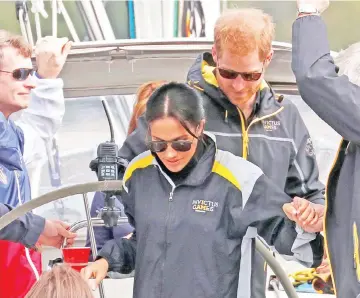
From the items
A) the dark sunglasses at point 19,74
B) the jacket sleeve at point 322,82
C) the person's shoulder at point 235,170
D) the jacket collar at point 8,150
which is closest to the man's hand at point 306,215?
the person's shoulder at point 235,170

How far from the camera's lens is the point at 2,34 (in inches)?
105

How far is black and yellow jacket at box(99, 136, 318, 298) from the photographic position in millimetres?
1864

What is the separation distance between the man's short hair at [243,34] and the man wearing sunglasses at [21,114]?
0.81m

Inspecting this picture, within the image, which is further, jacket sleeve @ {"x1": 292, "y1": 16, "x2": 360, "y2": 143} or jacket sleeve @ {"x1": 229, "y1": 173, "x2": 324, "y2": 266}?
jacket sleeve @ {"x1": 229, "y1": 173, "x2": 324, "y2": 266}

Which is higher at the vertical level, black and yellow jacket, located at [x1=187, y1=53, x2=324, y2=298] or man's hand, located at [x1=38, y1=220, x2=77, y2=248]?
black and yellow jacket, located at [x1=187, y1=53, x2=324, y2=298]

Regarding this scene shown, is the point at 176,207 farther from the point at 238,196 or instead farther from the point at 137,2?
the point at 137,2

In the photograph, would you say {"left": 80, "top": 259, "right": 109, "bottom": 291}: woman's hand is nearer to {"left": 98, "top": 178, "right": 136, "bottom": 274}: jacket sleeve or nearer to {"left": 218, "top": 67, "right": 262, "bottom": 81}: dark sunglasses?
{"left": 98, "top": 178, "right": 136, "bottom": 274}: jacket sleeve

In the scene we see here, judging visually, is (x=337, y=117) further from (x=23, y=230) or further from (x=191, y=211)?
(x=23, y=230)

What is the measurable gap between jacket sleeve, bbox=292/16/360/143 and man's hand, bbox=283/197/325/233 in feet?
0.80

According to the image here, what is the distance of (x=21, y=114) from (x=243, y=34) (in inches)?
49.0

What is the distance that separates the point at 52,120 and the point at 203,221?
1.30m

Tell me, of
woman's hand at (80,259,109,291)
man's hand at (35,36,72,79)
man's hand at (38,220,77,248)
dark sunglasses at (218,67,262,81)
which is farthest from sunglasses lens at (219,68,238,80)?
man's hand at (35,36,72,79)

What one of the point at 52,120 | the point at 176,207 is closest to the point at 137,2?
the point at 52,120

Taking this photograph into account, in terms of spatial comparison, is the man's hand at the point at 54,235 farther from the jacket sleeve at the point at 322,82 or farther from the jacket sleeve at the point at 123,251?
the jacket sleeve at the point at 322,82
